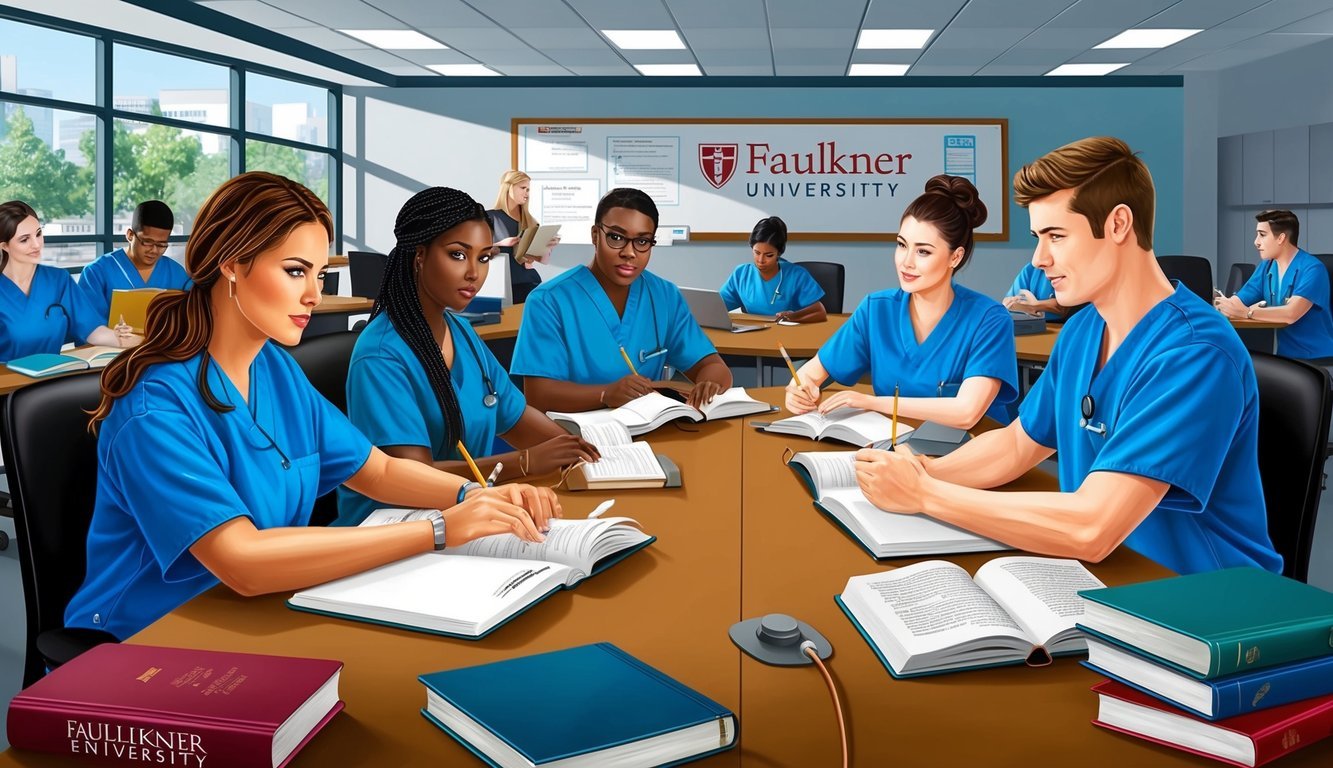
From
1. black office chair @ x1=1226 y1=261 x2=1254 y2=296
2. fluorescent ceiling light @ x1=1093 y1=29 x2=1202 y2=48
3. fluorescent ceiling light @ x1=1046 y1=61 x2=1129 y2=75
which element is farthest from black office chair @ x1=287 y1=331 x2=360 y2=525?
fluorescent ceiling light @ x1=1046 y1=61 x2=1129 y2=75

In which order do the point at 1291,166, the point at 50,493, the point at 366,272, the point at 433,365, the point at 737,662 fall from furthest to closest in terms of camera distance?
the point at 1291,166 < the point at 366,272 < the point at 433,365 < the point at 50,493 < the point at 737,662

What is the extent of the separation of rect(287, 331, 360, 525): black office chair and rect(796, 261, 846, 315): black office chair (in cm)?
384

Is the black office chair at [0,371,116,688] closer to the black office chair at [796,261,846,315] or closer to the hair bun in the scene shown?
the hair bun

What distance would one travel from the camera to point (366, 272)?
19.1ft

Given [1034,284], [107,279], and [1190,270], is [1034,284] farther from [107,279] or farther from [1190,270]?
[107,279]

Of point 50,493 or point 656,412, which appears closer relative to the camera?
point 50,493

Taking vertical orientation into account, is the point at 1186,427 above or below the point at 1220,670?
above

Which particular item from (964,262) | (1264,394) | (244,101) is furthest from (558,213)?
(1264,394)

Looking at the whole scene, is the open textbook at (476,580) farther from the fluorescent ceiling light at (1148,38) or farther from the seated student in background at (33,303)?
the fluorescent ceiling light at (1148,38)

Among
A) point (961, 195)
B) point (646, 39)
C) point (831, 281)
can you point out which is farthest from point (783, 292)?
point (961, 195)

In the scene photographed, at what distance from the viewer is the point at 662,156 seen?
8273mm

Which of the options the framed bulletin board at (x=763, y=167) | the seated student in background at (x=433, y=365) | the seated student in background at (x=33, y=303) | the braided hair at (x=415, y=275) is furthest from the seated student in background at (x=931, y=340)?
the framed bulletin board at (x=763, y=167)

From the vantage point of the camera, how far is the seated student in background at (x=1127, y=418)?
1.24 m

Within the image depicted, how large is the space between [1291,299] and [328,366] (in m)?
4.53
